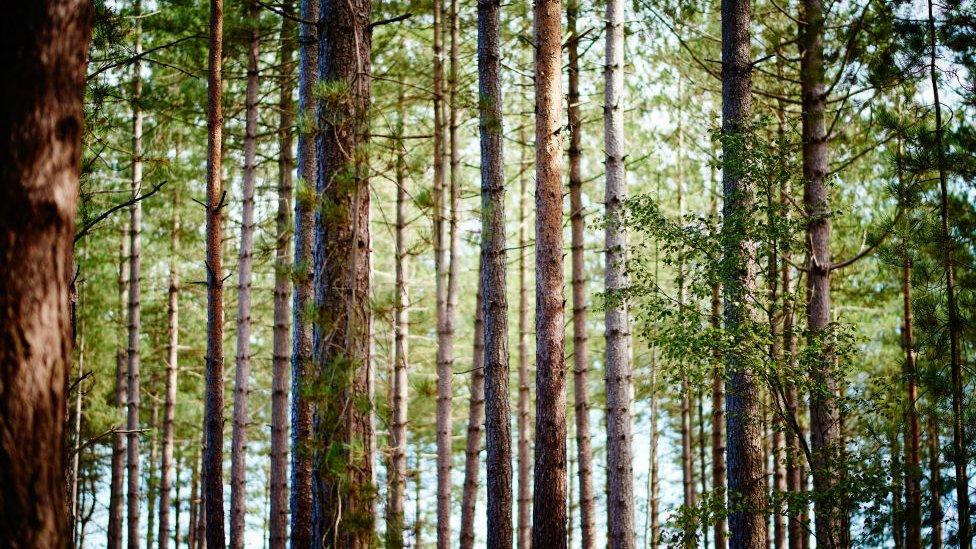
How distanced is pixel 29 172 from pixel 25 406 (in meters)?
0.83

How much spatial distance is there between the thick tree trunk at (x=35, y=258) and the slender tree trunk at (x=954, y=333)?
17.9ft

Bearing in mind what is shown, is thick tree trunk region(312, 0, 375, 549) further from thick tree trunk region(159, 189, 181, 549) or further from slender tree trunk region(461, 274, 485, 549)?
thick tree trunk region(159, 189, 181, 549)

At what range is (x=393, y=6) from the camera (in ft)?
33.8

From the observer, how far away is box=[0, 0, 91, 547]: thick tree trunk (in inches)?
112

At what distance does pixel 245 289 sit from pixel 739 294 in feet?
21.0

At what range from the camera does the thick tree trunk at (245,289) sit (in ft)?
33.3

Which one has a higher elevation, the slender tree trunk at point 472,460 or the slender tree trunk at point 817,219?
the slender tree trunk at point 817,219

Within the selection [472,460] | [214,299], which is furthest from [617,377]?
[214,299]

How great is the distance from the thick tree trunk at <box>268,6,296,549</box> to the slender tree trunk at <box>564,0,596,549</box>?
3565 mm

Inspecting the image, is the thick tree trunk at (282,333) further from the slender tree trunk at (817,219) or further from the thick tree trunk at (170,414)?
the slender tree trunk at (817,219)

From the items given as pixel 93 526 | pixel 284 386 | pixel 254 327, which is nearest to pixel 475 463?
pixel 284 386

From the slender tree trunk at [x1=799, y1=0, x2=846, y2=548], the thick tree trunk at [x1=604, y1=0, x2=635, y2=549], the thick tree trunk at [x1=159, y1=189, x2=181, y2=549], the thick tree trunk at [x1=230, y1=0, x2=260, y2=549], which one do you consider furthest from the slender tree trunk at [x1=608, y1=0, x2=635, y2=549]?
the thick tree trunk at [x1=159, y1=189, x2=181, y2=549]

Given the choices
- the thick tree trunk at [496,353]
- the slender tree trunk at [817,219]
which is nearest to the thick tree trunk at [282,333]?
the thick tree trunk at [496,353]

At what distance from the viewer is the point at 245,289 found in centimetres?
1047
